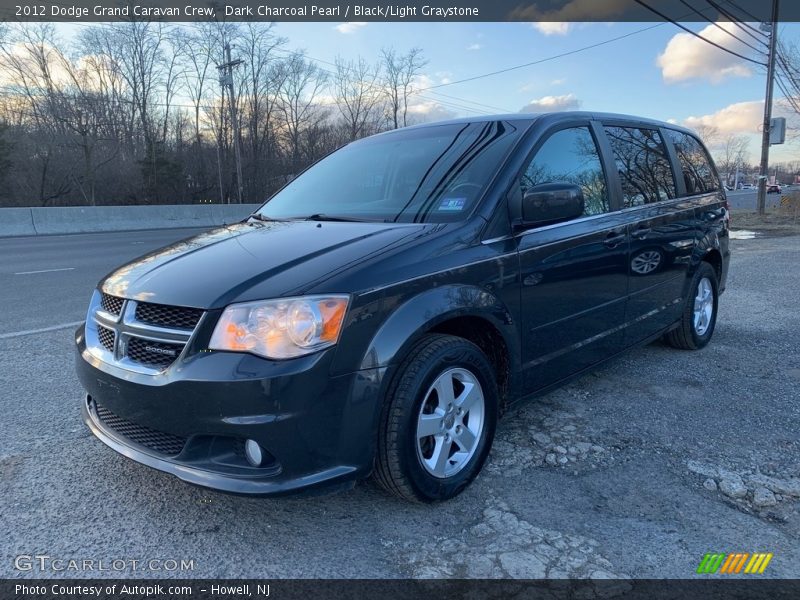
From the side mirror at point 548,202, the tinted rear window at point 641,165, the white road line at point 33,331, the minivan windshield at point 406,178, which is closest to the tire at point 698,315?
the tinted rear window at point 641,165

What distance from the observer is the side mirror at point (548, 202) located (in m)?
2.89

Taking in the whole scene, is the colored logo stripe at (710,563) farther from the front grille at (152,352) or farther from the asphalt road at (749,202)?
the asphalt road at (749,202)

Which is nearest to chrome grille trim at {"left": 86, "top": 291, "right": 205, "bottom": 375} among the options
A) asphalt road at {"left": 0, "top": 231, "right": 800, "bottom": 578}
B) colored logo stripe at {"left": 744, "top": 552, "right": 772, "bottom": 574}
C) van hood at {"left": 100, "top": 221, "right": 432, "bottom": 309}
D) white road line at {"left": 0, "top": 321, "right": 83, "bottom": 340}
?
van hood at {"left": 100, "top": 221, "right": 432, "bottom": 309}

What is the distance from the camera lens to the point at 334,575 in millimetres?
2160

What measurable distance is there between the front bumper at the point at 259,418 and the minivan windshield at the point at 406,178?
3.59 feet

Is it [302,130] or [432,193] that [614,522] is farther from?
[302,130]

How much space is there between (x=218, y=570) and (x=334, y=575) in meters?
0.44

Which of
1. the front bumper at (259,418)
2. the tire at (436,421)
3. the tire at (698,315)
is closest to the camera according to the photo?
the front bumper at (259,418)

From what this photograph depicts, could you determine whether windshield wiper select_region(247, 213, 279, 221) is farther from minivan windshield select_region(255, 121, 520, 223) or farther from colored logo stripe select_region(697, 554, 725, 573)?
colored logo stripe select_region(697, 554, 725, 573)

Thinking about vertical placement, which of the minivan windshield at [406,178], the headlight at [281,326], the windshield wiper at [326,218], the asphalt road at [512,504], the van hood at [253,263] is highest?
the minivan windshield at [406,178]

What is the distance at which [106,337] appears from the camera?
2604mm

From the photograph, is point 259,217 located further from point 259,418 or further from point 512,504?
point 512,504

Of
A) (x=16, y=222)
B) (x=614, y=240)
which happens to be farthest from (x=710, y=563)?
(x=16, y=222)

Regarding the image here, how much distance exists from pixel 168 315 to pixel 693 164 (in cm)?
454
